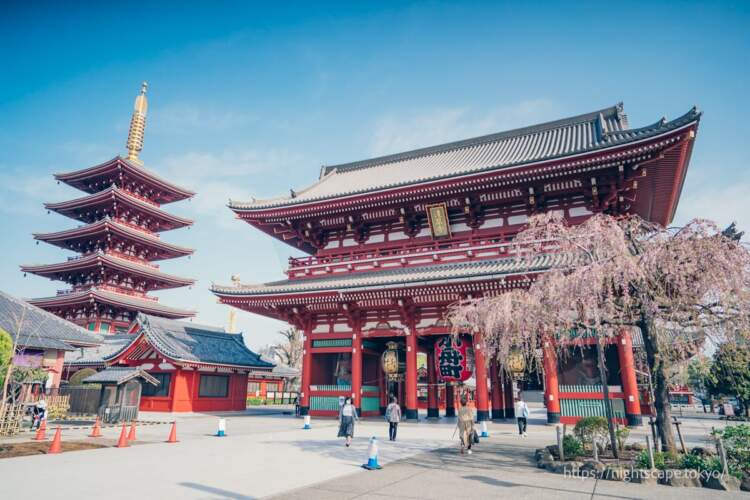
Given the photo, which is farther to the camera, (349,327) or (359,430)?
(349,327)

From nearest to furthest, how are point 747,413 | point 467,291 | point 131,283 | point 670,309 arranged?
point 670,309, point 467,291, point 747,413, point 131,283

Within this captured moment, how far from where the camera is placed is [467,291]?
17.7 meters

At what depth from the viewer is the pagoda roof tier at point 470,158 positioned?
17.2m

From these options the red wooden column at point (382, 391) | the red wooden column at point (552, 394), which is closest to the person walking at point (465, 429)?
the red wooden column at point (552, 394)

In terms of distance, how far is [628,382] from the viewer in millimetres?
16172

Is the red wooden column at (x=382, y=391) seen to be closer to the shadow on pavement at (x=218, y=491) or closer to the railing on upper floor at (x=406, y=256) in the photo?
the railing on upper floor at (x=406, y=256)

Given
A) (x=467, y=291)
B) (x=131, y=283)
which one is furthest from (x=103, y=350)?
(x=467, y=291)

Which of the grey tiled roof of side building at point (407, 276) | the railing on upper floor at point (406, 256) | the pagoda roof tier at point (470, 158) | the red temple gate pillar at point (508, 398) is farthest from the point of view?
the red temple gate pillar at point (508, 398)

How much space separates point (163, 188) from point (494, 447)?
140 feet

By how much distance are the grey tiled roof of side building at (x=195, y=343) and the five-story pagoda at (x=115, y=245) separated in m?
12.7

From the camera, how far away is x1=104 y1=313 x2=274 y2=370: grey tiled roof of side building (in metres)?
24.9

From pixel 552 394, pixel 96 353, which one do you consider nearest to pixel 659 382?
pixel 552 394

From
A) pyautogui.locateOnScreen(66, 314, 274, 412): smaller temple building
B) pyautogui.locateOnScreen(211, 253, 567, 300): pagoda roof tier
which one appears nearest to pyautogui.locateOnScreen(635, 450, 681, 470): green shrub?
pyautogui.locateOnScreen(211, 253, 567, 300): pagoda roof tier

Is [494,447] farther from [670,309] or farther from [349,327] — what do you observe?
[349,327]
